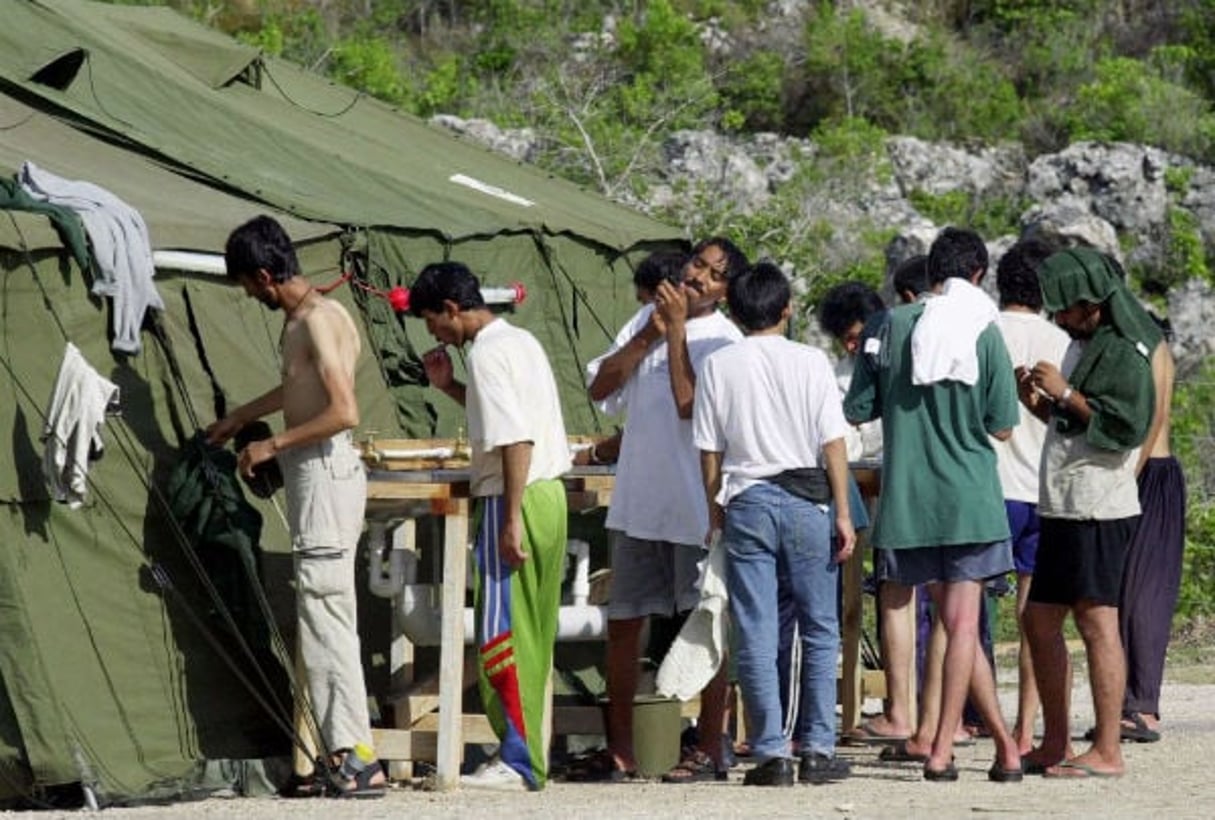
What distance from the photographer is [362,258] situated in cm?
1012

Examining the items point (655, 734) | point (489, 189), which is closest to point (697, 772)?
point (655, 734)

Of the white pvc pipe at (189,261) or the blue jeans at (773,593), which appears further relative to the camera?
the white pvc pipe at (189,261)

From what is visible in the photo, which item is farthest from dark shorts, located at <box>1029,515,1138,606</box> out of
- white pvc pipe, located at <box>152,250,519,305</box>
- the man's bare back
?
the man's bare back

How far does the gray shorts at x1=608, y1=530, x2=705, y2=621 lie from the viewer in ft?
27.9

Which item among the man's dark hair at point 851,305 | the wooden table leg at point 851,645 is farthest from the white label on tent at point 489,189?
the wooden table leg at point 851,645

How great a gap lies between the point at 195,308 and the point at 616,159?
38.4ft

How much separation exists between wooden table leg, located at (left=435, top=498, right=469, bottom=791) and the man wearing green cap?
1742 millimetres

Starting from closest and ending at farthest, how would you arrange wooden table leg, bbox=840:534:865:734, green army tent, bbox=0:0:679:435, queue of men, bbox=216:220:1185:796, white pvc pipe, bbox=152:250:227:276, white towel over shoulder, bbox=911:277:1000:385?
queue of men, bbox=216:220:1185:796 < white towel over shoulder, bbox=911:277:1000:385 < white pvc pipe, bbox=152:250:227:276 < wooden table leg, bbox=840:534:865:734 < green army tent, bbox=0:0:679:435

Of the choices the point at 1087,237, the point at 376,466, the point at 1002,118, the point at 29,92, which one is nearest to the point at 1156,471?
the point at 376,466

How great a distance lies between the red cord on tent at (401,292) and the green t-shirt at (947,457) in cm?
186

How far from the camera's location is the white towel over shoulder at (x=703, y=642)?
810 centimetres

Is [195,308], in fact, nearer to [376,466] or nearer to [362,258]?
[376,466]

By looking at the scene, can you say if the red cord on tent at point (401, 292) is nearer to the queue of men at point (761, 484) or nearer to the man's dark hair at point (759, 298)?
the queue of men at point (761, 484)

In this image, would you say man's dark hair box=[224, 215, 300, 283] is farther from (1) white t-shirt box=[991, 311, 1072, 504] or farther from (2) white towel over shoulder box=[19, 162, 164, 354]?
(1) white t-shirt box=[991, 311, 1072, 504]
